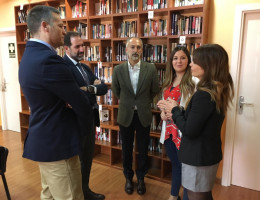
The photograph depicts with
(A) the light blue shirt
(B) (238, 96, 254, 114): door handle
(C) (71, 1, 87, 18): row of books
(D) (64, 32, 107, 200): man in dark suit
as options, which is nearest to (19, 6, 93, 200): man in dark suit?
(D) (64, 32, 107, 200): man in dark suit

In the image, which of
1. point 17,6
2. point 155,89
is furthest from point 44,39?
point 17,6

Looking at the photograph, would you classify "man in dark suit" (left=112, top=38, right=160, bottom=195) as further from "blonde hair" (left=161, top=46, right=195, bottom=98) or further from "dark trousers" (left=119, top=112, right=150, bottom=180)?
"blonde hair" (left=161, top=46, right=195, bottom=98)

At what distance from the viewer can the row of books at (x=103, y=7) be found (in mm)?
2951

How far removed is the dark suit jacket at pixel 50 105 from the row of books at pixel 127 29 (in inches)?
70.0

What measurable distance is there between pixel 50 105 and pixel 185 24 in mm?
Result: 1867

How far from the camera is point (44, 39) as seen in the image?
4.11 ft

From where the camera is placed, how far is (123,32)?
288cm

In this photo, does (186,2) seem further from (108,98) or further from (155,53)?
(108,98)

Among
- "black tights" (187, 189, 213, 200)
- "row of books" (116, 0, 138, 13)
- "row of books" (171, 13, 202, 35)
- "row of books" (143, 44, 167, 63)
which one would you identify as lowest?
"black tights" (187, 189, 213, 200)

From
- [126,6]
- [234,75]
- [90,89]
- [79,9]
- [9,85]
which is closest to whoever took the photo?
[90,89]

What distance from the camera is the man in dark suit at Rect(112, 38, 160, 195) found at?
2301 millimetres

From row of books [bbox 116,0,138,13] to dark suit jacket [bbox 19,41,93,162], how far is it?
72.7 inches

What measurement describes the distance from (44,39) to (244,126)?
2.32 metres

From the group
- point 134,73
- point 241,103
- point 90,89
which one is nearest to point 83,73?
point 90,89
